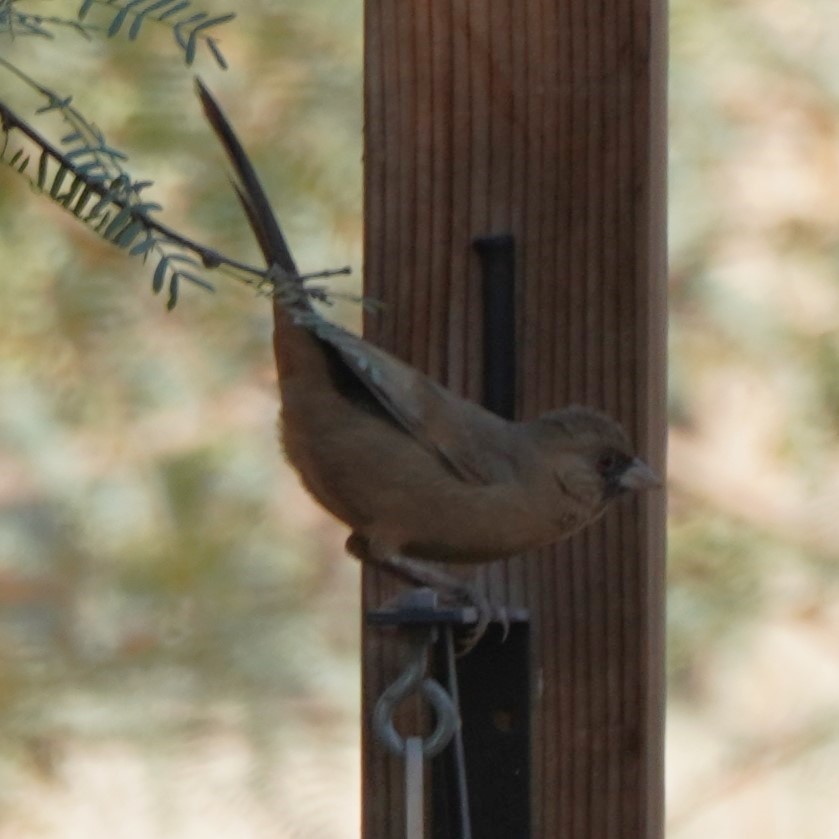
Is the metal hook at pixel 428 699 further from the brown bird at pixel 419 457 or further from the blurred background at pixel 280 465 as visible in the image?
the blurred background at pixel 280 465

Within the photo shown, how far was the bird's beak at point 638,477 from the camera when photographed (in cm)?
186

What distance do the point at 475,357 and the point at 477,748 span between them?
439mm

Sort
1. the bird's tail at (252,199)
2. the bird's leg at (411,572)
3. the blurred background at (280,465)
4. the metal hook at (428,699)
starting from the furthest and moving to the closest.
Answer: the blurred background at (280,465)
the bird's leg at (411,572)
the bird's tail at (252,199)
the metal hook at (428,699)

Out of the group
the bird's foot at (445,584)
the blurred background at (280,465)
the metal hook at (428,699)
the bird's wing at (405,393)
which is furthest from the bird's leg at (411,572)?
the blurred background at (280,465)

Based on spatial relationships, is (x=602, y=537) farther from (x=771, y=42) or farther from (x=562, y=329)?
(x=771, y=42)

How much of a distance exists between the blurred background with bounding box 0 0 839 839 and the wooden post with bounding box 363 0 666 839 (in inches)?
32.9

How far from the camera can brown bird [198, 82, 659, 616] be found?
6.11 feet

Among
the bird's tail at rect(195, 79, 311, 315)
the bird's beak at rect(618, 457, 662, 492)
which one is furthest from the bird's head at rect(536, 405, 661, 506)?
the bird's tail at rect(195, 79, 311, 315)

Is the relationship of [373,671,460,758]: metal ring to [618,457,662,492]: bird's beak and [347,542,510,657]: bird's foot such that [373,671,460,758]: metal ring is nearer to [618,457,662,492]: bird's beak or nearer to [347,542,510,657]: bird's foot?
[347,542,510,657]: bird's foot

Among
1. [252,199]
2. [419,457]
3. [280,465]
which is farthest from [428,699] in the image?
[280,465]

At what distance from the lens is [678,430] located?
2855 mm

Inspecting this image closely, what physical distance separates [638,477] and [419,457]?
295 mm

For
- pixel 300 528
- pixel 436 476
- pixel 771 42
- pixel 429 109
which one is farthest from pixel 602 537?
pixel 771 42

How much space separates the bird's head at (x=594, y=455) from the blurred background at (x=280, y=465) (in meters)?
0.95
